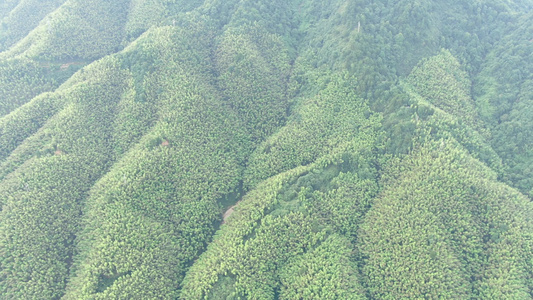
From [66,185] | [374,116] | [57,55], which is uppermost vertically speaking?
[57,55]

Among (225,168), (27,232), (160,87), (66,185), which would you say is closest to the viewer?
(27,232)

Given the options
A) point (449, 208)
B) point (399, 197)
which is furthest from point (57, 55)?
point (449, 208)

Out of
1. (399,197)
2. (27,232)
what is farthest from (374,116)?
(27,232)

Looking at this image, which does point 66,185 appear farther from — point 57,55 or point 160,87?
point 57,55

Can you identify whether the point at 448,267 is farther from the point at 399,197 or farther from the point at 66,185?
the point at 66,185

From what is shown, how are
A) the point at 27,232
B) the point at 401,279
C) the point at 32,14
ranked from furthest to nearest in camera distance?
the point at 32,14 < the point at 27,232 < the point at 401,279

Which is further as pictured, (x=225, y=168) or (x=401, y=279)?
(x=225, y=168)

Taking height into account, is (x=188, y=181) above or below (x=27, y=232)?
below
